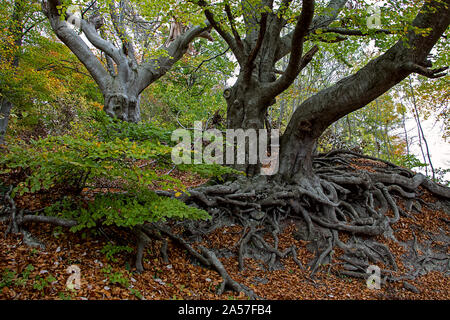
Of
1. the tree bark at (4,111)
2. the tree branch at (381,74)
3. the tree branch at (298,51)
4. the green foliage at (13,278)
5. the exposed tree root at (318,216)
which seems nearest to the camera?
the green foliage at (13,278)

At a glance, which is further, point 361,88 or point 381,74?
point 361,88

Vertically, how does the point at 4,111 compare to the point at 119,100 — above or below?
above

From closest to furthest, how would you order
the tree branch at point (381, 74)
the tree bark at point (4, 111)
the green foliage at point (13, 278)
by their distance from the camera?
the green foliage at point (13, 278) < the tree branch at point (381, 74) < the tree bark at point (4, 111)

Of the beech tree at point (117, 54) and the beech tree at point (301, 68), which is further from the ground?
the beech tree at point (117, 54)

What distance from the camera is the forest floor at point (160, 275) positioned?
2.50m

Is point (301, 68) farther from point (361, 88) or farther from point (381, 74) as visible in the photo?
point (381, 74)

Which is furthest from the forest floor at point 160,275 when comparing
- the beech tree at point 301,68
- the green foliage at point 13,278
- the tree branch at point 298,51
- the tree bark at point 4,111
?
the tree bark at point 4,111

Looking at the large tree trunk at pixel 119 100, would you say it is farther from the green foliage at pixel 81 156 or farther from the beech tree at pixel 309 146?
the green foliage at pixel 81 156

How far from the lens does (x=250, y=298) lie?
333 cm

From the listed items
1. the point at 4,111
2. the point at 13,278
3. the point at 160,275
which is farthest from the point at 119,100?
the point at 4,111

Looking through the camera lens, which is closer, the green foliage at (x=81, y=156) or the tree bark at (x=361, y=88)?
the green foliage at (x=81, y=156)

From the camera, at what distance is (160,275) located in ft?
11.1
